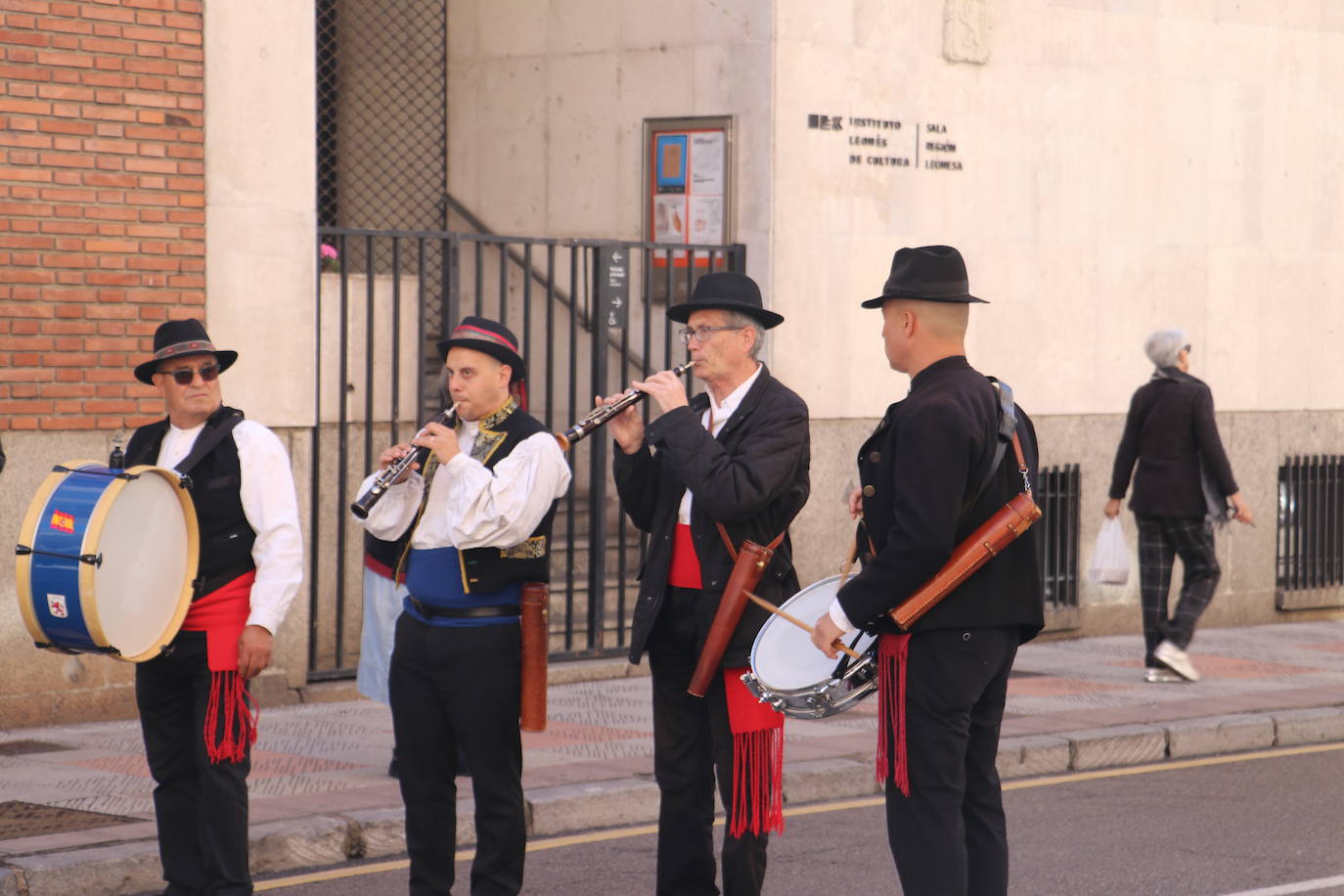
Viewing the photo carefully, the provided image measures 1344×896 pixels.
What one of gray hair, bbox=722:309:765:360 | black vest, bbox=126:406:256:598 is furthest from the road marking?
black vest, bbox=126:406:256:598

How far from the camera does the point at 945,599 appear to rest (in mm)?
5113

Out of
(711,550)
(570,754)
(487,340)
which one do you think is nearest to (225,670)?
(487,340)

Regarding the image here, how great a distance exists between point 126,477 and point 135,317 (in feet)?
13.6

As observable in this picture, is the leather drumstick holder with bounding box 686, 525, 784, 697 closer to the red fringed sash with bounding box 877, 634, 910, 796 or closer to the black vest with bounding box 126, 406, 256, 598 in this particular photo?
the red fringed sash with bounding box 877, 634, 910, 796

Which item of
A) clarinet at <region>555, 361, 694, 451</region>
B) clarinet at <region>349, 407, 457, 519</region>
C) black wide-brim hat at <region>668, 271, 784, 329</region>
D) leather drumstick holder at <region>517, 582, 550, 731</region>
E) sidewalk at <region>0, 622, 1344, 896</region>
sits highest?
black wide-brim hat at <region>668, 271, 784, 329</region>

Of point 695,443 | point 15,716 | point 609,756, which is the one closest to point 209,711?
point 695,443

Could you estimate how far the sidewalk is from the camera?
7133 millimetres

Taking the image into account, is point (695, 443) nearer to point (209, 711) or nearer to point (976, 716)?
point (976, 716)

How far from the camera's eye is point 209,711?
5.93 meters

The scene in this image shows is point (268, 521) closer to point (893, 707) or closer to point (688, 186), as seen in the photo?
point (893, 707)

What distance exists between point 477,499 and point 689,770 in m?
1.03

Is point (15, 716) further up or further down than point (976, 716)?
further down

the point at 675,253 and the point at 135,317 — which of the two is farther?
the point at 675,253

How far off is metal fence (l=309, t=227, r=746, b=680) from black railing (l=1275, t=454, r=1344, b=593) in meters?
5.23
